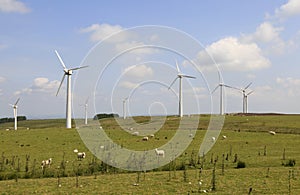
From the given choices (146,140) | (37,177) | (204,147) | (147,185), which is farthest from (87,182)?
(146,140)

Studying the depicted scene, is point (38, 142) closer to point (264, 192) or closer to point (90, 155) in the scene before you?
point (90, 155)

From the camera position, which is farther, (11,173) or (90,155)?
(90,155)

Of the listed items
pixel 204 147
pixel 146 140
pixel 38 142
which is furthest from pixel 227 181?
pixel 38 142

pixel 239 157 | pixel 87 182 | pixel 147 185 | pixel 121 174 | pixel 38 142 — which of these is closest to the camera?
pixel 147 185

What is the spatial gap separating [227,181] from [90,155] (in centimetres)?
1676

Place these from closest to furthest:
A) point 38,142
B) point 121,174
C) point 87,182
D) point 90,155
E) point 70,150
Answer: point 87,182 < point 121,174 < point 90,155 < point 70,150 < point 38,142

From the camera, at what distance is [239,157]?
31.8 m

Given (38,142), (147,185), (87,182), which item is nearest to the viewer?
(147,185)

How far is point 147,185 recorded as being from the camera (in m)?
19.5

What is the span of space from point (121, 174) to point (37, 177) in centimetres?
496

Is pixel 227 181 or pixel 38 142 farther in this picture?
pixel 38 142

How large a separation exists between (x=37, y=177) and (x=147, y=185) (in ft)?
26.7

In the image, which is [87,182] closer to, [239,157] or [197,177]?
[197,177]

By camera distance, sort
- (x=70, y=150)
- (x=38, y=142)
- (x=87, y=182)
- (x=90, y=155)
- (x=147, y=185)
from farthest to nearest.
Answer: (x=38, y=142), (x=70, y=150), (x=90, y=155), (x=87, y=182), (x=147, y=185)
